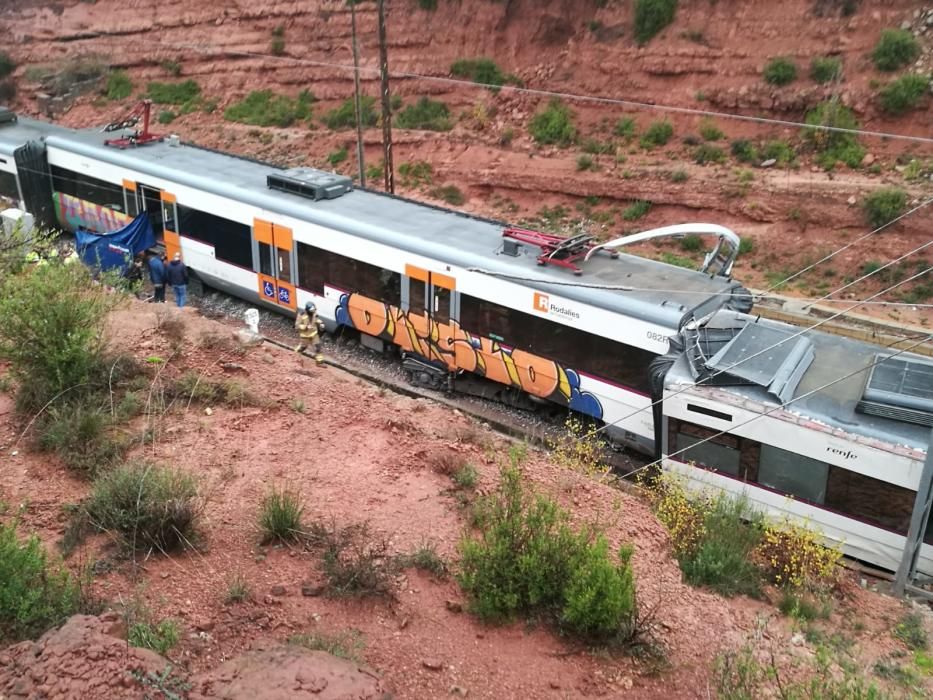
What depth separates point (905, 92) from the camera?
83.0 ft

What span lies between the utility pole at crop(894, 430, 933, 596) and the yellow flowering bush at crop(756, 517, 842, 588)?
93cm

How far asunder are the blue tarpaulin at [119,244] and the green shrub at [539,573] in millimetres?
15277

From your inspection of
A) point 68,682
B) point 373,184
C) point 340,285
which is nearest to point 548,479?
point 68,682

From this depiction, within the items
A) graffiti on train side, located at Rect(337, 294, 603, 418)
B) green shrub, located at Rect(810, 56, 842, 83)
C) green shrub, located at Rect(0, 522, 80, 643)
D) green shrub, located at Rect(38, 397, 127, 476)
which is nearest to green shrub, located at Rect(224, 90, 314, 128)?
green shrub, located at Rect(810, 56, 842, 83)

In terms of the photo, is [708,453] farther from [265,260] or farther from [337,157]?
[337,157]

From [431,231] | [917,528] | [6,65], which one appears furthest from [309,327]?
[6,65]

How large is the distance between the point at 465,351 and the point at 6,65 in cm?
3999

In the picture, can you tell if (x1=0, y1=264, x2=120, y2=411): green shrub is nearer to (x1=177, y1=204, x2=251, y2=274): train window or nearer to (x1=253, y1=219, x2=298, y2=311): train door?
(x1=253, y1=219, x2=298, y2=311): train door

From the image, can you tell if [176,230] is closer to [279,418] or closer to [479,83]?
[279,418]

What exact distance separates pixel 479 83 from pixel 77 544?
92.6ft

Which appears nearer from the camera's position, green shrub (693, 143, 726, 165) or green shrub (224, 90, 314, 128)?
green shrub (693, 143, 726, 165)

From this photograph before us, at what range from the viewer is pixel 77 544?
789 cm

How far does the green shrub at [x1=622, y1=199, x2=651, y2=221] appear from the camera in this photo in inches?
1046

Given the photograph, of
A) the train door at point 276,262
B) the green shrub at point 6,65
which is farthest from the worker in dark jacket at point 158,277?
the green shrub at point 6,65
